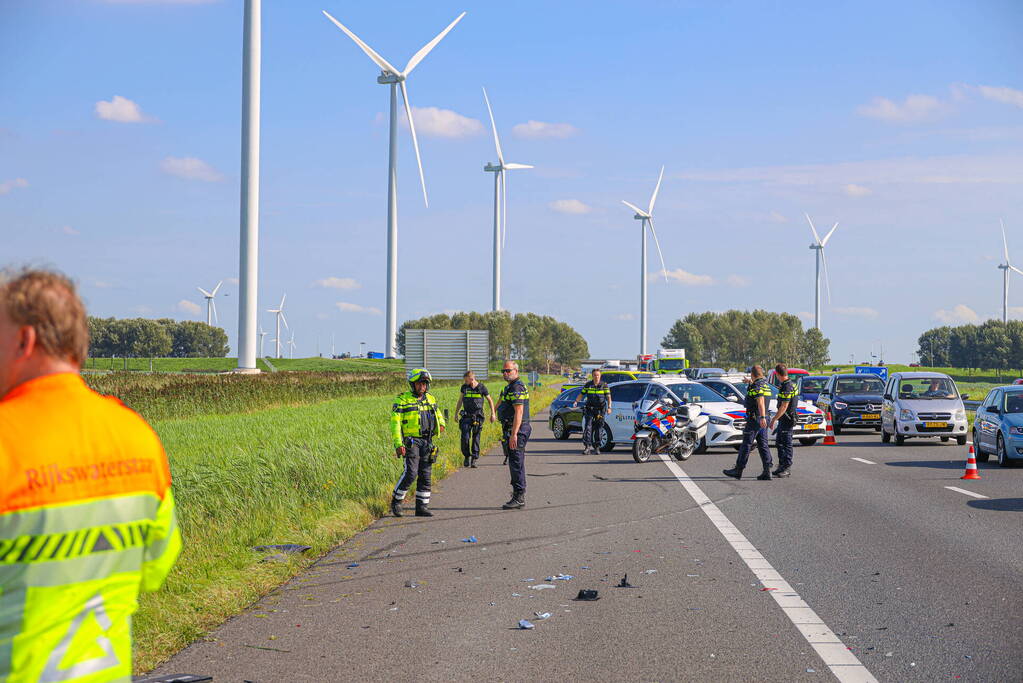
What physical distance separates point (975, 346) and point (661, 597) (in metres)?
176

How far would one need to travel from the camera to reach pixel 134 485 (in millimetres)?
2869

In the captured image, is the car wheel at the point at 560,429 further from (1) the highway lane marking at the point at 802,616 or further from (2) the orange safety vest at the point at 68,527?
(2) the orange safety vest at the point at 68,527

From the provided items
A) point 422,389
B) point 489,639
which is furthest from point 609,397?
point 489,639

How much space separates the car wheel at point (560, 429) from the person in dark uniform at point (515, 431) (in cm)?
1567

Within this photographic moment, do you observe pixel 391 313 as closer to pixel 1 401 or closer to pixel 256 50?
pixel 256 50

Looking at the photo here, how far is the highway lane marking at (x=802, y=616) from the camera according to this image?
19.4 feet

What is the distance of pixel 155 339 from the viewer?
171250 millimetres

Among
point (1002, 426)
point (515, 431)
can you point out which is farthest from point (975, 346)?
point (515, 431)

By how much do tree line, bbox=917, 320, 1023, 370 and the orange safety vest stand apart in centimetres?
16019

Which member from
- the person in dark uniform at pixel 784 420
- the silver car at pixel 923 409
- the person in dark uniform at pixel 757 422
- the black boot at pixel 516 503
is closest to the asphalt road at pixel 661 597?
the black boot at pixel 516 503

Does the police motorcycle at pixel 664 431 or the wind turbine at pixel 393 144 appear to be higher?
the wind turbine at pixel 393 144

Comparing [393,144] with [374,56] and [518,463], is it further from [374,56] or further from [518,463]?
[518,463]

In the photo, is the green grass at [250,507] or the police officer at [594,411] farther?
the police officer at [594,411]

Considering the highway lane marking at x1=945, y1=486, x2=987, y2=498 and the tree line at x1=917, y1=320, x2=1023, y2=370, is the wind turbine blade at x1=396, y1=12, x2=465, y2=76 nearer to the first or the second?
the highway lane marking at x1=945, y1=486, x2=987, y2=498
